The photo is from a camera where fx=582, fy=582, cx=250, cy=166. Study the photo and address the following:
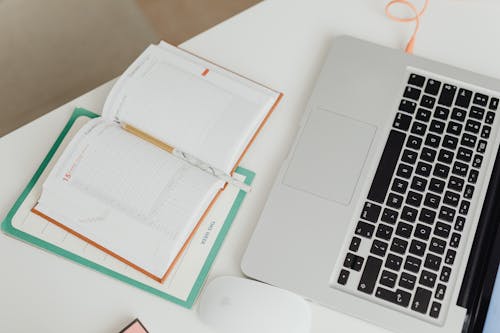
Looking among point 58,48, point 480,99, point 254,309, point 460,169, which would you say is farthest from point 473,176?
point 58,48

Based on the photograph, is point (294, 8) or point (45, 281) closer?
point (45, 281)

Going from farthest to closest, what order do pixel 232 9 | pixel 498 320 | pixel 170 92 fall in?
→ pixel 232 9
pixel 170 92
pixel 498 320

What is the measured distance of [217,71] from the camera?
888mm

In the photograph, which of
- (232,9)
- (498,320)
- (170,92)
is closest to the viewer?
(498,320)

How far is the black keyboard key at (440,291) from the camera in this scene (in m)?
0.77

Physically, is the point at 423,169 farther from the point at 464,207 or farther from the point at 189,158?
the point at 189,158

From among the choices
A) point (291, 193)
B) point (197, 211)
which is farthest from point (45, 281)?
point (291, 193)

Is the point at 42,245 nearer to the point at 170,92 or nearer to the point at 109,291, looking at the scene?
the point at 109,291

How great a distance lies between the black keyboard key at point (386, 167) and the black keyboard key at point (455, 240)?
0.11 metres

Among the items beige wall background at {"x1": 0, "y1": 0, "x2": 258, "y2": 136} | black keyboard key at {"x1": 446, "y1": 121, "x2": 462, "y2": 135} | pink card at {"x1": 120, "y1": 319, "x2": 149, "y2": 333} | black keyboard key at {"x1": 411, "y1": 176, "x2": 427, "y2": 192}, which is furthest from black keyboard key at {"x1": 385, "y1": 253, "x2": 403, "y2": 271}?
beige wall background at {"x1": 0, "y1": 0, "x2": 258, "y2": 136}

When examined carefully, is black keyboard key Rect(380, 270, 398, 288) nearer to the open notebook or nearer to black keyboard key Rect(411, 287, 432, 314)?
black keyboard key Rect(411, 287, 432, 314)

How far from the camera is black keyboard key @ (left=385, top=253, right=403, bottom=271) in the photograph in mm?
782

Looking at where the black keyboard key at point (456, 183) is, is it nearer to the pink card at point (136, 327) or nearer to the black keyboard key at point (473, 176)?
the black keyboard key at point (473, 176)

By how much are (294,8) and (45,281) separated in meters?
0.57
